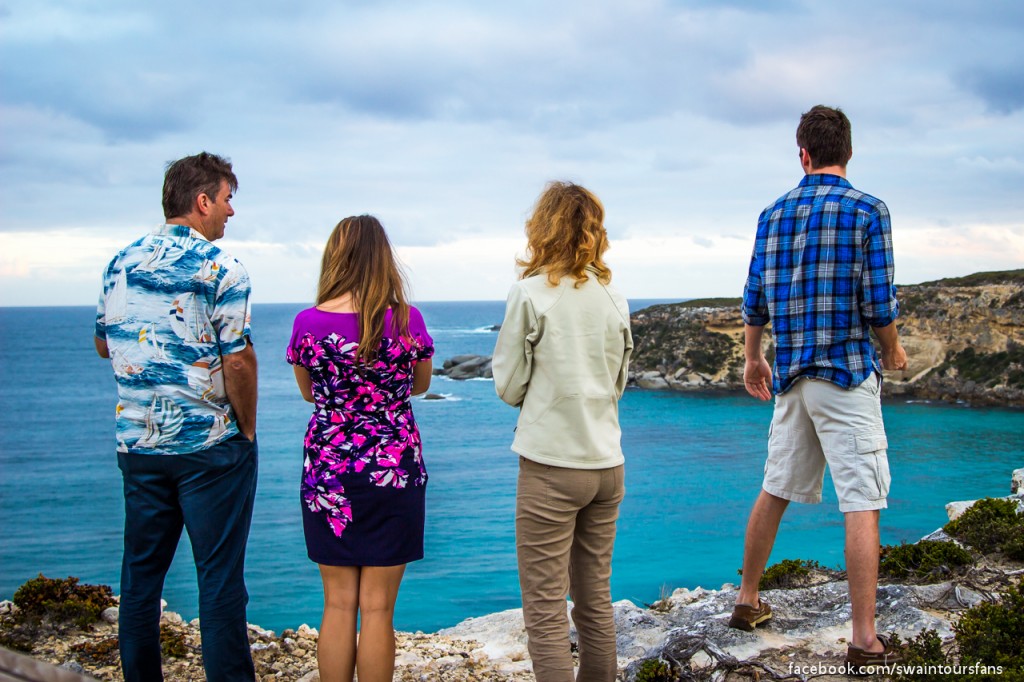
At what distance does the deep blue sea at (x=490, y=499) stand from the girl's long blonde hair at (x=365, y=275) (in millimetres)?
14960

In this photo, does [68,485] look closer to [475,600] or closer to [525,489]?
[475,600]

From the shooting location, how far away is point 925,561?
5.69 meters

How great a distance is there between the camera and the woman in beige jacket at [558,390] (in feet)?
11.4

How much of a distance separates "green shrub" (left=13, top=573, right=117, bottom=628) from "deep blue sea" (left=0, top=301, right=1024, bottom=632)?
43.3ft

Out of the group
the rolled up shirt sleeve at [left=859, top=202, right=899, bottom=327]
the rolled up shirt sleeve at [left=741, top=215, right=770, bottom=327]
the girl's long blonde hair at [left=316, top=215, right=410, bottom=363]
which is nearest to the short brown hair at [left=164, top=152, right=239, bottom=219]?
the girl's long blonde hair at [left=316, top=215, right=410, bottom=363]

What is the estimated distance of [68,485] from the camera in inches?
1871

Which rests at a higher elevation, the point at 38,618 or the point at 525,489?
the point at 525,489

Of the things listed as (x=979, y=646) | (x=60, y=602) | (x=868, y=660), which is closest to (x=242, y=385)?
(x=868, y=660)

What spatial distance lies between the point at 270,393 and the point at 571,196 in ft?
258

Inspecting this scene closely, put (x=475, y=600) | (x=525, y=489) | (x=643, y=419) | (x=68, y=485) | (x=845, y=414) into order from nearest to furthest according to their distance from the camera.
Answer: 1. (x=525, y=489)
2. (x=845, y=414)
3. (x=475, y=600)
4. (x=68, y=485)
5. (x=643, y=419)

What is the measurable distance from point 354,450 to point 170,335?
0.91 meters

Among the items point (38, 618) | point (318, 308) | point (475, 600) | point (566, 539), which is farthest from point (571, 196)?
point (475, 600)

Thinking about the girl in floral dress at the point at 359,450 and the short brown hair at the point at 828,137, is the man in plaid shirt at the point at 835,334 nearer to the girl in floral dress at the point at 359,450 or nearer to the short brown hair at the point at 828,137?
the short brown hair at the point at 828,137

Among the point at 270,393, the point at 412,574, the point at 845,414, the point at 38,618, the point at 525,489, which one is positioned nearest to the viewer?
the point at 525,489
